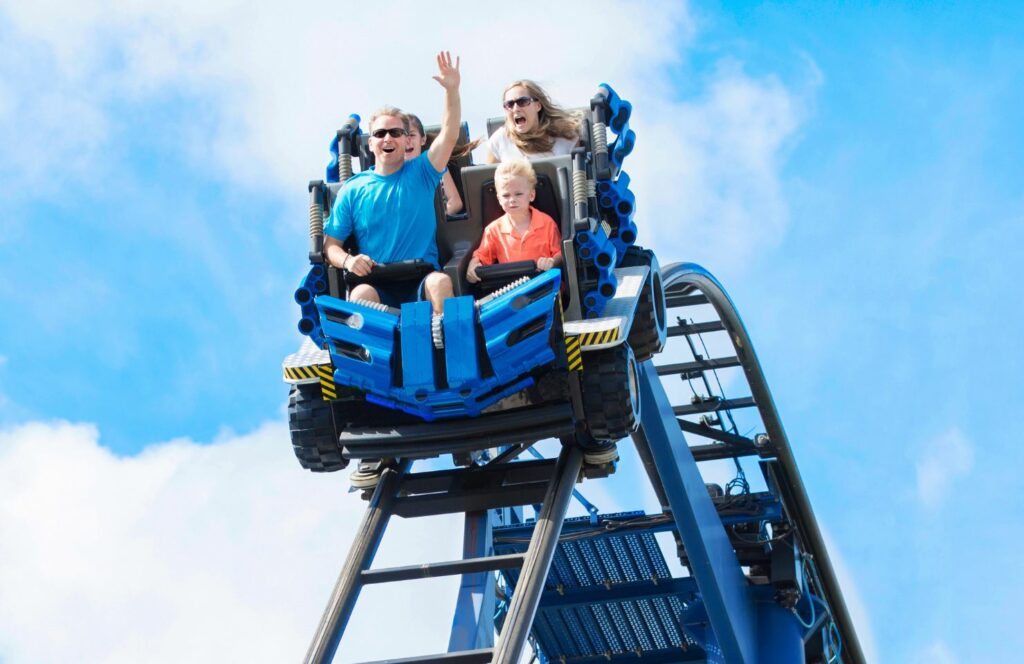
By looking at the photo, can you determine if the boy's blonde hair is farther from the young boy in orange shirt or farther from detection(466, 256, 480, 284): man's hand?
detection(466, 256, 480, 284): man's hand

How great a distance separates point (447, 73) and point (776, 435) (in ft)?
15.7

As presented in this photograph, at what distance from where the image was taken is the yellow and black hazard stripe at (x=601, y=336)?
586 cm

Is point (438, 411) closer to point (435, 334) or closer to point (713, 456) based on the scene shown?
point (435, 334)

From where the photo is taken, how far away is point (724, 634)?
29.0 feet

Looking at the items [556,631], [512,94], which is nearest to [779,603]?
[556,631]

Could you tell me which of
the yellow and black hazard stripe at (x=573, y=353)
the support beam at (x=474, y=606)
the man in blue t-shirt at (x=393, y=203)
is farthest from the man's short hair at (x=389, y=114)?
the support beam at (x=474, y=606)

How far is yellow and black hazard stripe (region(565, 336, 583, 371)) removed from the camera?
5.90 metres

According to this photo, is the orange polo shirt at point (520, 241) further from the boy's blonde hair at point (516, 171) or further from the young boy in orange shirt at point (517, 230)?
the boy's blonde hair at point (516, 171)

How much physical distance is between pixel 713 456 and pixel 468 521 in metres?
3.53

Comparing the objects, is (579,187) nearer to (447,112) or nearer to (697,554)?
(447,112)

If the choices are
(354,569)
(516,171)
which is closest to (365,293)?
(516,171)

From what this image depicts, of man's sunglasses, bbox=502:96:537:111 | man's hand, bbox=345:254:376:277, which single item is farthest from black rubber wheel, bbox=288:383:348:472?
man's sunglasses, bbox=502:96:537:111

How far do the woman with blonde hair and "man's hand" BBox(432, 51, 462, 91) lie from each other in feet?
2.42

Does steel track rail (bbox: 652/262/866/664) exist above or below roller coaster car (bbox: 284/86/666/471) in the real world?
above
